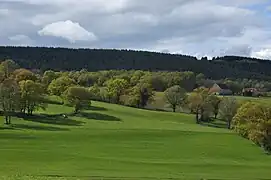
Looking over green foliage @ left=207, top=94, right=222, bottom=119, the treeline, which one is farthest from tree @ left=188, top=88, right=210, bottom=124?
green foliage @ left=207, top=94, right=222, bottom=119

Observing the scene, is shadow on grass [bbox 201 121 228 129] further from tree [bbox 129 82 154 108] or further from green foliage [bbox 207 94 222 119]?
tree [bbox 129 82 154 108]

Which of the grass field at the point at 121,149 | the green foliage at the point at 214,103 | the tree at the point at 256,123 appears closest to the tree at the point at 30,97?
the grass field at the point at 121,149

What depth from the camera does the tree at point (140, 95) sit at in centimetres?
13831

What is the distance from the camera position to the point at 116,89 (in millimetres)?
143125

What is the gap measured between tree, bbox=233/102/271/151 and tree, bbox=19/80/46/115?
38995mm

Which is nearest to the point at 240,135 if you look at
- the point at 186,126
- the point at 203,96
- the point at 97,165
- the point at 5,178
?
the point at 186,126

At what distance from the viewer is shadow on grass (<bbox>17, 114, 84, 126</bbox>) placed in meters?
101

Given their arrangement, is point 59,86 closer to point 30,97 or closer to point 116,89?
point 116,89

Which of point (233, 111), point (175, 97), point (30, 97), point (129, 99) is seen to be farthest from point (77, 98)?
point (233, 111)

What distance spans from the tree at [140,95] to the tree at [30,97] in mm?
31324

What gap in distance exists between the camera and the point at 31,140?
244 ft

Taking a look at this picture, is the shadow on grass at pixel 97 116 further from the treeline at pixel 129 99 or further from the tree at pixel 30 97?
the tree at pixel 30 97

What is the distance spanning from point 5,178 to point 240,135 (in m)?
67.3

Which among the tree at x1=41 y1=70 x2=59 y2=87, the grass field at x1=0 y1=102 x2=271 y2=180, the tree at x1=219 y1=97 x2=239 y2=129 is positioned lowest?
the grass field at x1=0 y1=102 x2=271 y2=180
